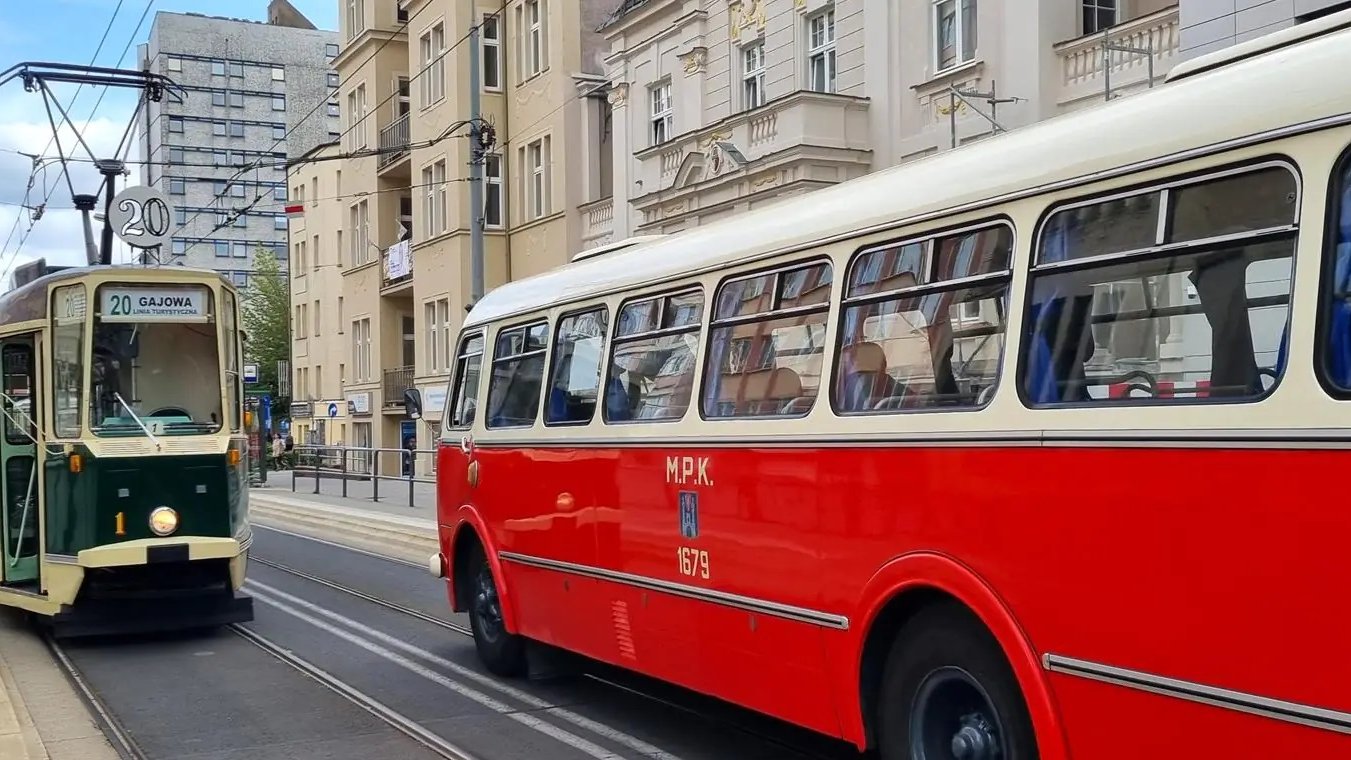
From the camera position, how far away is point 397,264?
4247cm

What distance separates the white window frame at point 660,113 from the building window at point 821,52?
4.81 meters

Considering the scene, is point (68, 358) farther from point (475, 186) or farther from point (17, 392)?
point (475, 186)

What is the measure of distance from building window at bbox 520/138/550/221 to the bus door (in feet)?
70.8

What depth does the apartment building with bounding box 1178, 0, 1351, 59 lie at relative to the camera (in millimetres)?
13344

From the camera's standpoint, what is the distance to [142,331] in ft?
38.7

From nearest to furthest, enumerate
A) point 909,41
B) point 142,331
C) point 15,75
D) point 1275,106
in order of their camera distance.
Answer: point 1275,106 → point 142,331 → point 909,41 → point 15,75

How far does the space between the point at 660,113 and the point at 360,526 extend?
32.6 feet

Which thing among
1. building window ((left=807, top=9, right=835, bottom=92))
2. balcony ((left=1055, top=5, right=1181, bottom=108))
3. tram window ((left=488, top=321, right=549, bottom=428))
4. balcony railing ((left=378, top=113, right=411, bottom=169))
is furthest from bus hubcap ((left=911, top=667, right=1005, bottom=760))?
balcony railing ((left=378, top=113, right=411, bottom=169))

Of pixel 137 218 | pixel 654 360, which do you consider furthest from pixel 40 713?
pixel 137 218

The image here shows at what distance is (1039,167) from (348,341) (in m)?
44.4

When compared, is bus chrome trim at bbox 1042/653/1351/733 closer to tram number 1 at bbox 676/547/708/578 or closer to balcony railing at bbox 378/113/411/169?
tram number 1 at bbox 676/547/708/578

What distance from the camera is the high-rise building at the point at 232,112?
97.6m

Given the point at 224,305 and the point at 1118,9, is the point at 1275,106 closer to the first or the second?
the point at 224,305

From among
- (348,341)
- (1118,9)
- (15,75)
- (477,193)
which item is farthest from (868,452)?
(348,341)
